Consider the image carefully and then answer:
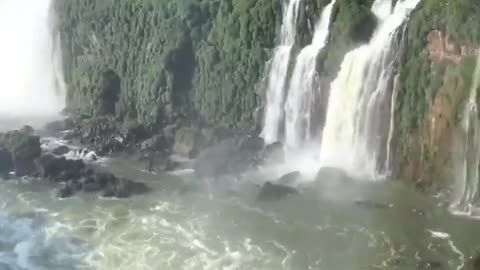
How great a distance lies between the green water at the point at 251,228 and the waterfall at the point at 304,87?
11.9 ft

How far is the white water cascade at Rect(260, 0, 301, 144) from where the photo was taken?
3918 cm

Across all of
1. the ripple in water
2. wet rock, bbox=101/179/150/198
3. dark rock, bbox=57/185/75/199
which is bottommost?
the ripple in water

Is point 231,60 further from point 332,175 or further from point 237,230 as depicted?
point 237,230

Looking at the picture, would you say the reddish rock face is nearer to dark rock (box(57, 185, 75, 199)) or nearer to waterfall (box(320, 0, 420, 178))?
waterfall (box(320, 0, 420, 178))

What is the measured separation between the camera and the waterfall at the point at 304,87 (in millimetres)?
37594

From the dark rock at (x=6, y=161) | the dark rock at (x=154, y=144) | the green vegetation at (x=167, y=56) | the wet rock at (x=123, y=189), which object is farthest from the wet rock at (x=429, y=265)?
the dark rock at (x=6, y=161)

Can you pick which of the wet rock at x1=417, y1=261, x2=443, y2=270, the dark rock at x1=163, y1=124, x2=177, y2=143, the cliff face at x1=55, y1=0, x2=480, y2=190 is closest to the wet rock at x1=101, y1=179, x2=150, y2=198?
Result: the dark rock at x1=163, y1=124, x2=177, y2=143

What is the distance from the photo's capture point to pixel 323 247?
2986 centimetres

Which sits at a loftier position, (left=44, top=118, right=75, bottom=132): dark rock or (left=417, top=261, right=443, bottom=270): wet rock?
(left=44, top=118, right=75, bottom=132): dark rock

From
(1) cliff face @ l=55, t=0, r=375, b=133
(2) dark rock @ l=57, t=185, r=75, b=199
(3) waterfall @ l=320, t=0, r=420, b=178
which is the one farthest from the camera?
(1) cliff face @ l=55, t=0, r=375, b=133

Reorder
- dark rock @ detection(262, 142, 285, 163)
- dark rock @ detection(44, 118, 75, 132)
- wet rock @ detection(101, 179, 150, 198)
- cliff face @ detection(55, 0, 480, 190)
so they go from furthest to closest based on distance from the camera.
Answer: dark rock @ detection(44, 118, 75, 132), dark rock @ detection(262, 142, 285, 163), wet rock @ detection(101, 179, 150, 198), cliff face @ detection(55, 0, 480, 190)

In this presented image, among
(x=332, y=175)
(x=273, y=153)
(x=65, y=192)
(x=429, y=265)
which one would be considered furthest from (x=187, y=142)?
(x=429, y=265)

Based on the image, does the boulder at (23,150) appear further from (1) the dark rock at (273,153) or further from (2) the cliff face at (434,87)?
(2) the cliff face at (434,87)

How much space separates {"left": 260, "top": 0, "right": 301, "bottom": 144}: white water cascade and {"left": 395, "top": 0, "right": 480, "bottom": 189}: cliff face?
7.46 m
